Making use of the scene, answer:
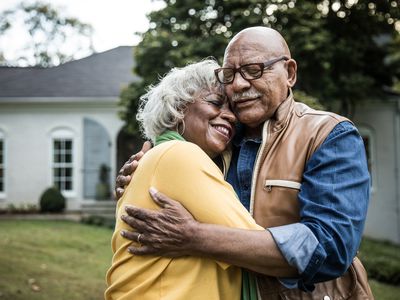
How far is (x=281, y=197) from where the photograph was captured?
2.10 m

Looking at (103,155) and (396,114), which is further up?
(396,114)

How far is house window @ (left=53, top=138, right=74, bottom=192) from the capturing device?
759 inches

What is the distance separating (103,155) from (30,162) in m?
2.93

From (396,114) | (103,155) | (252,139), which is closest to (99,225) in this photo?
(103,155)

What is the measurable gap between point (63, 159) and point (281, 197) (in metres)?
18.3

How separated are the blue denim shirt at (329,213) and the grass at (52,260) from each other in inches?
244

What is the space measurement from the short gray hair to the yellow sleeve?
14.4 inches

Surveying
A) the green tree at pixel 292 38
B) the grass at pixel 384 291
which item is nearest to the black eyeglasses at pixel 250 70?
the grass at pixel 384 291

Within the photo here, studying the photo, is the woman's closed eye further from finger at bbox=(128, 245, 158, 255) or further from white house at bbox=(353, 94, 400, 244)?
white house at bbox=(353, 94, 400, 244)

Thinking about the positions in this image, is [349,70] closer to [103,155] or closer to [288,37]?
[288,37]

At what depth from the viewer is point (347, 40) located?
13570 mm

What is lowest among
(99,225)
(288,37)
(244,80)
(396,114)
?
(99,225)

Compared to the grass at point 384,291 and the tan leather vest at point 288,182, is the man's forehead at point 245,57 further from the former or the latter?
the grass at point 384,291

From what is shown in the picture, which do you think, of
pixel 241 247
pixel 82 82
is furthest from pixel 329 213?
pixel 82 82
